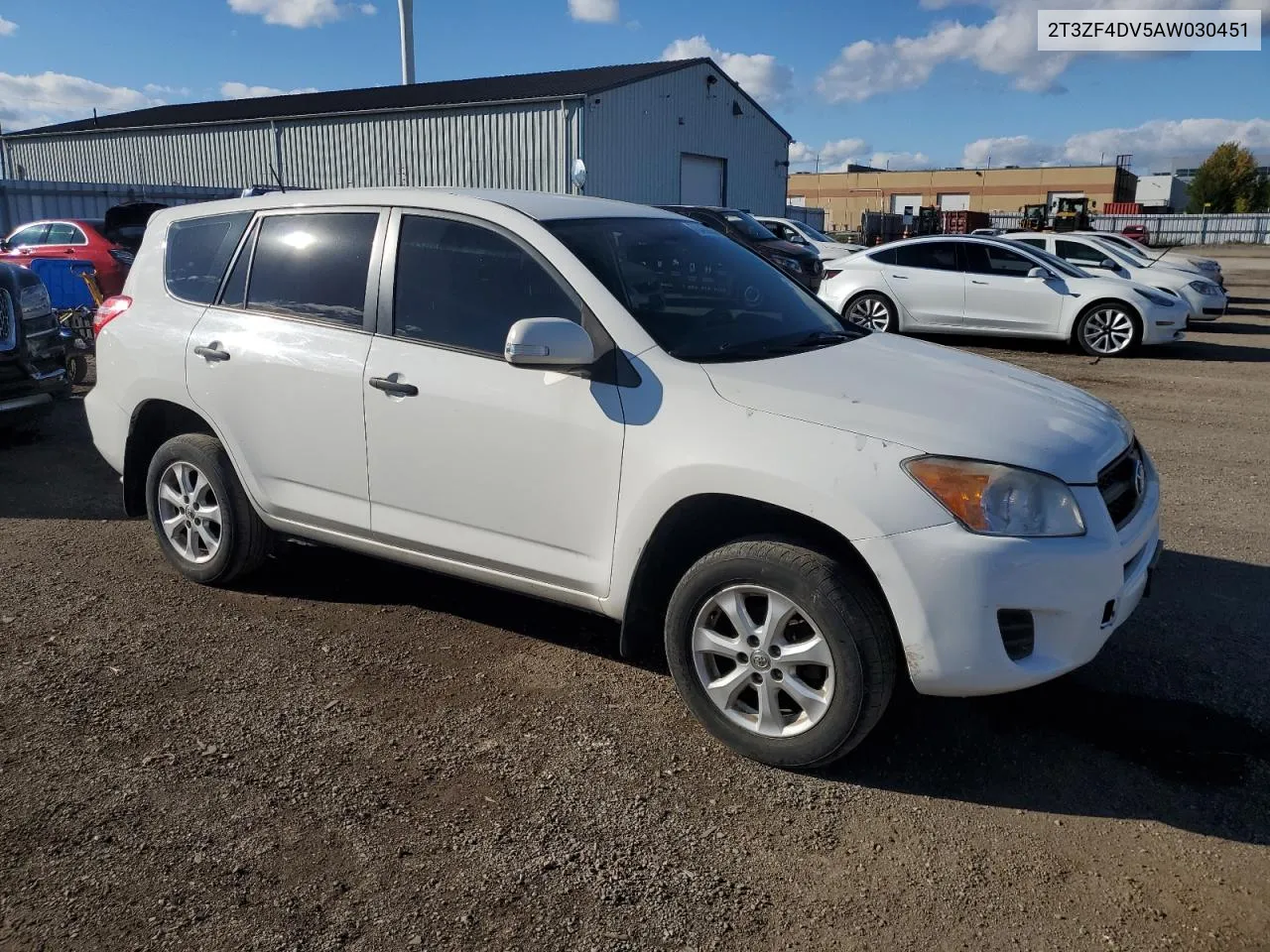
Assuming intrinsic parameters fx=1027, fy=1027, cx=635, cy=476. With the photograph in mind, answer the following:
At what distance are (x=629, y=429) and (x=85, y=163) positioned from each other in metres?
45.0

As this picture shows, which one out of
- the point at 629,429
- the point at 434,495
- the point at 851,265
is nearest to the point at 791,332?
the point at 629,429

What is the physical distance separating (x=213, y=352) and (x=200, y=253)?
60 centimetres

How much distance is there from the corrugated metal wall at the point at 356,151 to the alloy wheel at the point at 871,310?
15983mm

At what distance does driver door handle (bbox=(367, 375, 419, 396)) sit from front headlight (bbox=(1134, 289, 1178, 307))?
39.0ft

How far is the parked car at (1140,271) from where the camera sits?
15148 millimetres

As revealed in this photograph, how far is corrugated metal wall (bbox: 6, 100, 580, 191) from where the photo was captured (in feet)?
95.8

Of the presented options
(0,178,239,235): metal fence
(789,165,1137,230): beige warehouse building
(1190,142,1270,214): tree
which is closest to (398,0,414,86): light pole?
(0,178,239,235): metal fence

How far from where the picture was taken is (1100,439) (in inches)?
134

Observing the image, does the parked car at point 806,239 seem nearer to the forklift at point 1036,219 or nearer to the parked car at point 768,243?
the parked car at point 768,243

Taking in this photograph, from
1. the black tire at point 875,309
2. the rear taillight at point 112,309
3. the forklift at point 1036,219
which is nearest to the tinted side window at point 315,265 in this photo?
the rear taillight at point 112,309

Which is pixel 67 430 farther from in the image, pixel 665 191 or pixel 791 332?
pixel 665 191

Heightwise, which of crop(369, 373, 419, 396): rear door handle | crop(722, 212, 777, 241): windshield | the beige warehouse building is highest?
the beige warehouse building

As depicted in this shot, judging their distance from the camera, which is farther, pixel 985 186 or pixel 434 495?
pixel 985 186

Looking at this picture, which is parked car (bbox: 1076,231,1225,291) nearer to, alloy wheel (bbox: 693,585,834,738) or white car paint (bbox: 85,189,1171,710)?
white car paint (bbox: 85,189,1171,710)
